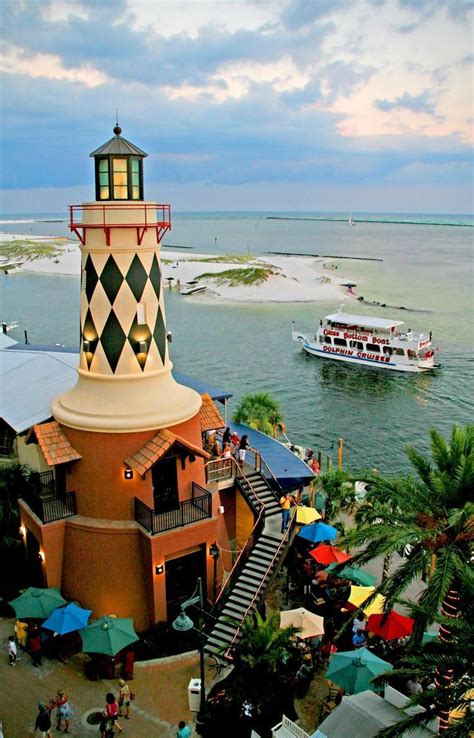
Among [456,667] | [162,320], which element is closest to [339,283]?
[162,320]

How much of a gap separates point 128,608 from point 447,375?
50957mm

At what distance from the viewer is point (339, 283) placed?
128 m

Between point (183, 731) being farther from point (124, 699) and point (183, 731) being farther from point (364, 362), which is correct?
point (364, 362)

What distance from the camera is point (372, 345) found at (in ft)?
218

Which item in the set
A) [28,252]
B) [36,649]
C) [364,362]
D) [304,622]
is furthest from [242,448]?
[28,252]

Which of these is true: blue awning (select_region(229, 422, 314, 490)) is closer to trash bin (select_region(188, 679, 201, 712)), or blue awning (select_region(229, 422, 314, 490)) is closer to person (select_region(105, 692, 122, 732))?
trash bin (select_region(188, 679, 201, 712))

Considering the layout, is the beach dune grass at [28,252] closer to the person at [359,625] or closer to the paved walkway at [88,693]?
the paved walkway at [88,693]

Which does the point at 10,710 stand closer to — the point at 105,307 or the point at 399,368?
the point at 105,307

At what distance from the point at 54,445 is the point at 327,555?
10.2 m

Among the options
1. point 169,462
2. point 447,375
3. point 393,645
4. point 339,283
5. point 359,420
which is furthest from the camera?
point 339,283

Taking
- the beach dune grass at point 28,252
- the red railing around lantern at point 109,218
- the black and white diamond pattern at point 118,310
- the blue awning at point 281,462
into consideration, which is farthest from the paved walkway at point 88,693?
the beach dune grass at point 28,252

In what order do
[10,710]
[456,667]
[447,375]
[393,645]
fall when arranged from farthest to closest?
[447,375] → [393,645] → [10,710] → [456,667]

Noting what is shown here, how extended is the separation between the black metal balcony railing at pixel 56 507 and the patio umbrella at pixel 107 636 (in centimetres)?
384

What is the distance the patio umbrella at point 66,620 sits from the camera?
58.5 ft
